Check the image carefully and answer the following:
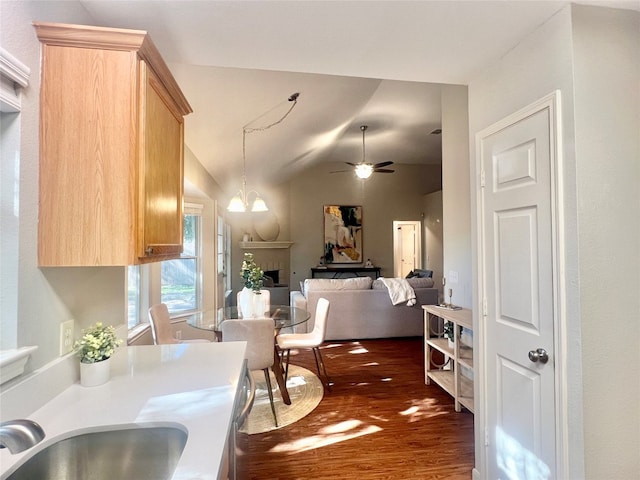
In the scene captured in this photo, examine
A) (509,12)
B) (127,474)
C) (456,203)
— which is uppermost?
(509,12)

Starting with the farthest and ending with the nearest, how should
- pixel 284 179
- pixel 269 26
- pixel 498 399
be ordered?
1. pixel 284 179
2. pixel 498 399
3. pixel 269 26

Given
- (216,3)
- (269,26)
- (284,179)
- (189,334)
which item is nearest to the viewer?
(216,3)

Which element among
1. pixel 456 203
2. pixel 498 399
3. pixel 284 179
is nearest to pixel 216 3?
pixel 498 399

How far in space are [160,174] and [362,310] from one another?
3791 millimetres

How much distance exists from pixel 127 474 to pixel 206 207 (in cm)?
400

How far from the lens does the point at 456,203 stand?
331 centimetres

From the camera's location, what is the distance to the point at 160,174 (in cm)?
132

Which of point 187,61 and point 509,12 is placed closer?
point 509,12

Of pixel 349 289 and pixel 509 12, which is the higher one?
pixel 509 12

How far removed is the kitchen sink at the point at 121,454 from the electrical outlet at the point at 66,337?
0.39 m

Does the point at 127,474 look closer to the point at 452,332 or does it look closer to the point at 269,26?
the point at 269,26

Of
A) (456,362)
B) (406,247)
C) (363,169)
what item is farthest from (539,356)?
(406,247)

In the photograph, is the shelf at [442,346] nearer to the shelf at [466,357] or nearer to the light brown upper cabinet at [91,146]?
the shelf at [466,357]

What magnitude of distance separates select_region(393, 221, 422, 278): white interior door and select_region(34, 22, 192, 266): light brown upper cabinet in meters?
8.06
